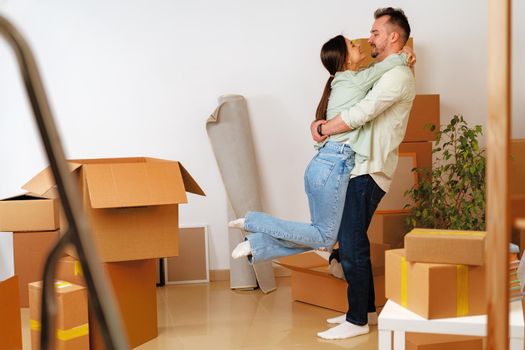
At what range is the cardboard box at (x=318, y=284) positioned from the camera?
12.7 ft

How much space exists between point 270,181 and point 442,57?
1371 mm

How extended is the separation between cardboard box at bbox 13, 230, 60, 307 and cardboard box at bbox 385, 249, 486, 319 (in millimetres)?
2430

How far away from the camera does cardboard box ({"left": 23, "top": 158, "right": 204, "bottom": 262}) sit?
10.1ft

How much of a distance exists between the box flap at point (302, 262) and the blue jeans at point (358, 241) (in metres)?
0.59

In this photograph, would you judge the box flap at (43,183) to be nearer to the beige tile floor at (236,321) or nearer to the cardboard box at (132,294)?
the cardboard box at (132,294)

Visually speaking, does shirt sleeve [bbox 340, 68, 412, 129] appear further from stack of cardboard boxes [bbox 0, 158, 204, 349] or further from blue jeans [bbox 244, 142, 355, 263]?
stack of cardboard boxes [bbox 0, 158, 204, 349]

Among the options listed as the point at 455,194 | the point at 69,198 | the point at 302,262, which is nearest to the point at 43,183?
the point at 302,262

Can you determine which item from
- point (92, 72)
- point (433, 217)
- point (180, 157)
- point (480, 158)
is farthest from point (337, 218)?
point (92, 72)

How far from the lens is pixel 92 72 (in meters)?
4.56

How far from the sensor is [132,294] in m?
3.28

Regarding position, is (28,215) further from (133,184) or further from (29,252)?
(133,184)

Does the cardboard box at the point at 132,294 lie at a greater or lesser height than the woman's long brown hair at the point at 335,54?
lesser

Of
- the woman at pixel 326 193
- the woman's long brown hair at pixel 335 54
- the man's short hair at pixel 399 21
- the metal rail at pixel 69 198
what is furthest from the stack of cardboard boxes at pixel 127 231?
the metal rail at pixel 69 198

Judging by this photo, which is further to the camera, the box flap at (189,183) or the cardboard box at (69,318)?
the box flap at (189,183)
